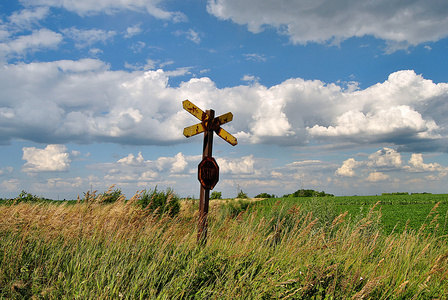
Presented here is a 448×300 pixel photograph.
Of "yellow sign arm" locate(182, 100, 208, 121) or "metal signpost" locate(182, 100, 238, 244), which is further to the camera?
"yellow sign arm" locate(182, 100, 208, 121)

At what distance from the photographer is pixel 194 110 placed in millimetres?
7215

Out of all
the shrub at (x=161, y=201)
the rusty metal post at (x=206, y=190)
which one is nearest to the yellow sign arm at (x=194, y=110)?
the rusty metal post at (x=206, y=190)

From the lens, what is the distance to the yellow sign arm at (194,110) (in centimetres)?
718

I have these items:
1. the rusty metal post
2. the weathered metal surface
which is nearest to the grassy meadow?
the rusty metal post

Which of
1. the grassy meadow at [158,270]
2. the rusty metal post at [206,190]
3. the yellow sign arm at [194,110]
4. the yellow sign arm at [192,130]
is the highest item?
the yellow sign arm at [194,110]

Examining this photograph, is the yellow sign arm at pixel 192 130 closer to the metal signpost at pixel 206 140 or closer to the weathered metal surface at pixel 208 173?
the metal signpost at pixel 206 140

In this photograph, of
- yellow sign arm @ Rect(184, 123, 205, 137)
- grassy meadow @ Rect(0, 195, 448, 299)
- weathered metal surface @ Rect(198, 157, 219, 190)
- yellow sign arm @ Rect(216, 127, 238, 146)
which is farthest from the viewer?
yellow sign arm @ Rect(216, 127, 238, 146)

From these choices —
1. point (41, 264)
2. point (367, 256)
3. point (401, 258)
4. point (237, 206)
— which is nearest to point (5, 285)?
point (41, 264)

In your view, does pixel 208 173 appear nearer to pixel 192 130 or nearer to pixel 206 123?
pixel 192 130

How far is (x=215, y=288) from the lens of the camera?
386 centimetres

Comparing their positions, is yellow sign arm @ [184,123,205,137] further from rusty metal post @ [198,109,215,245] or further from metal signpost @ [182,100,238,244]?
rusty metal post @ [198,109,215,245]

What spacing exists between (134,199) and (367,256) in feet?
15.3

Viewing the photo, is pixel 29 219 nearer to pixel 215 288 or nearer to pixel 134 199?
pixel 134 199

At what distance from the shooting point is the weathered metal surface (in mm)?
6844
